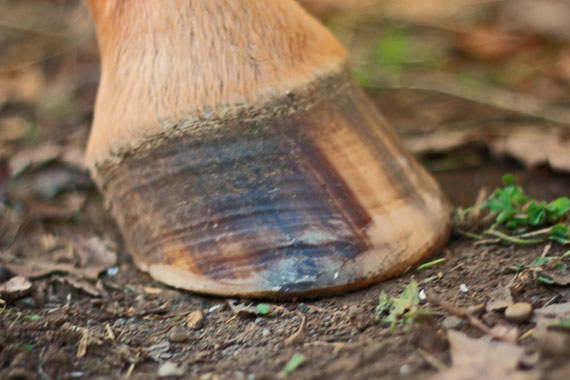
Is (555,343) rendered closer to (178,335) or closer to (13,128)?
(178,335)

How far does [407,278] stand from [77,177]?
4.78 ft

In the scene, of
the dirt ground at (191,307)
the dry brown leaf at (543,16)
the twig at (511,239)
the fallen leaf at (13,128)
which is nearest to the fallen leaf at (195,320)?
the dirt ground at (191,307)

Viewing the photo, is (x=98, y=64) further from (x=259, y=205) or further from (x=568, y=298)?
(x=568, y=298)

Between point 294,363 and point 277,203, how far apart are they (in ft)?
1.45

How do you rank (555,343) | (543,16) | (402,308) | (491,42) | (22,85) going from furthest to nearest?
(543,16)
(491,42)
(22,85)
(402,308)
(555,343)

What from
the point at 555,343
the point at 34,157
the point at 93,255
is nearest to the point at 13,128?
the point at 34,157

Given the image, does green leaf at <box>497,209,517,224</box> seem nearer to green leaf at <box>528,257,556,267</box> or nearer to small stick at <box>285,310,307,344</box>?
green leaf at <box>528,257,556,267</box>

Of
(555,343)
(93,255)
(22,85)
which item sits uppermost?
(22,85)

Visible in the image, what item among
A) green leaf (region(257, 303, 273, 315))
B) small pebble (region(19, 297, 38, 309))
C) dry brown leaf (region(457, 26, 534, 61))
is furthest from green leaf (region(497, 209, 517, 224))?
dry brown leaf (region(457, 26, 534, 61))

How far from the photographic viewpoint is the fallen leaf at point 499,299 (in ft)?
4.34

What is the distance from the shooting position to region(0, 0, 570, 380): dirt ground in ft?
3.99

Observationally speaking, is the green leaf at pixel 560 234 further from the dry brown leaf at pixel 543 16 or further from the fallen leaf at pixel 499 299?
the dry brown leaf at pixel 543 16

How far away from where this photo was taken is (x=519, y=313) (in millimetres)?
1270

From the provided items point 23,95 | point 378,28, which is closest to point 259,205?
point 23,95
